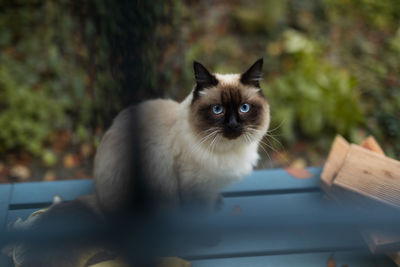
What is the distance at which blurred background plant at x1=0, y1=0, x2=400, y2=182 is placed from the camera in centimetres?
311

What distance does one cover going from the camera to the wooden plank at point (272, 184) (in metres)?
2.04

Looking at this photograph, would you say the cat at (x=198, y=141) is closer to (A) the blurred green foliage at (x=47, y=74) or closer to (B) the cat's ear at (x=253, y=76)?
(B) the cat's ear at (x=253, y=76)

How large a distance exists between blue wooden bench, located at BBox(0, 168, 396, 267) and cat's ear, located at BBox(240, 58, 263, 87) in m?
0.50

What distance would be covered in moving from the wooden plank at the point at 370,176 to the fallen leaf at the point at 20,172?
2431 millimetres

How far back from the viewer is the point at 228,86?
1558 millimetres

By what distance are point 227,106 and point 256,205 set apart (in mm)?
542

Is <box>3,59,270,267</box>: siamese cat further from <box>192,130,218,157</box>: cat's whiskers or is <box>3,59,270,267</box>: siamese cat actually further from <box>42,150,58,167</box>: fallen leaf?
<box>42,150,58,167</box>: fallen leaf

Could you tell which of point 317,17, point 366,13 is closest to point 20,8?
point 317,17

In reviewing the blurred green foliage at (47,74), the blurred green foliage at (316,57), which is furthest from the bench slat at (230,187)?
the blurred green foliage at (316,57)

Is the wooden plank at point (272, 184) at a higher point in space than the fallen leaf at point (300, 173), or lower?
lower

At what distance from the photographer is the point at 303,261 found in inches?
64.6

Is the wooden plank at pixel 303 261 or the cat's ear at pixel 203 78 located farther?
the wooden plank at pixel 303 261

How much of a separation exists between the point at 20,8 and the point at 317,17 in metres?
3.12

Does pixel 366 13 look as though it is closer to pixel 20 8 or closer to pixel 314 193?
pixel 314 193
